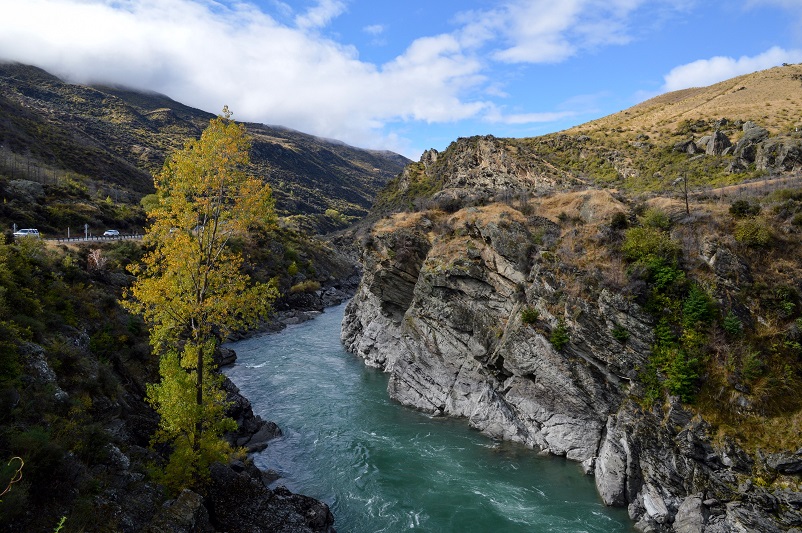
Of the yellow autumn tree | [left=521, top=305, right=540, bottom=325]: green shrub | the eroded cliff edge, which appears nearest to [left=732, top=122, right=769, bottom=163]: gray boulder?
the eroded cliff edge

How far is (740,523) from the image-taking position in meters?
15.5

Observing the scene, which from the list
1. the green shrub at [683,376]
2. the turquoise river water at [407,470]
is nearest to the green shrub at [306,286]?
the turquoise river water at [407,470]

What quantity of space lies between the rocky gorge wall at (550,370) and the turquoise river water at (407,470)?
1.43 meters

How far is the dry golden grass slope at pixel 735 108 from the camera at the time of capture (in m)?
60.1

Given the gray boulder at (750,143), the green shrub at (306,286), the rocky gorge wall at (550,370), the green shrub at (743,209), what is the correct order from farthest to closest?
1. the green shrub at (306,286)
2. the gray boulder at (750,143)
3. the green shrub at (743,209)
4. the rocky gorge wall at (550,370)

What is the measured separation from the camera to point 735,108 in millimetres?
69000

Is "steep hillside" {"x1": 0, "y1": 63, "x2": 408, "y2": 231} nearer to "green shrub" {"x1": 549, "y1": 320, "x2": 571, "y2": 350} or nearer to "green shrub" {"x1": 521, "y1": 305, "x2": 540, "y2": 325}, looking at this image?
"green shrub" {"x1": 521, "y1": 305, "x2": 540, "y2": 325}

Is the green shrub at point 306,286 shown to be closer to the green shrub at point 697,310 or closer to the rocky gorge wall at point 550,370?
the rocky gorge wall at point 550,370

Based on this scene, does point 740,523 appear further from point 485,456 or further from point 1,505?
point 1,505

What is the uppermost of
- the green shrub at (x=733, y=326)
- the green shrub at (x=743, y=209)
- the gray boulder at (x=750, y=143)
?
the gray boulder at (x=750, y=143)

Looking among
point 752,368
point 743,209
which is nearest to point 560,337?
point 752,368

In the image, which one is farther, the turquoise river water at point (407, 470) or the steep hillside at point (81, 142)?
the steep hillside at point (81, 142)

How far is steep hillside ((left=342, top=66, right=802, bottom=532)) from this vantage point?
58.4 ft

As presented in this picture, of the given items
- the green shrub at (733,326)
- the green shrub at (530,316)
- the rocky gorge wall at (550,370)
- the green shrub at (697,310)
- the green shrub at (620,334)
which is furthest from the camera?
the green shrub at (530,316)
